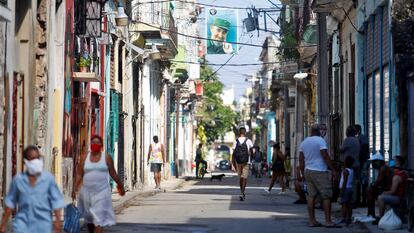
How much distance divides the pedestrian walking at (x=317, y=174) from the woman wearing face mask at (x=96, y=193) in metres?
4.92

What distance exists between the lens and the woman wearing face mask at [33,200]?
11664 mm

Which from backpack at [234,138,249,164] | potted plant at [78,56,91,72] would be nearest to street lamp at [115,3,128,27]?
potted plant at [78,56,91,72]

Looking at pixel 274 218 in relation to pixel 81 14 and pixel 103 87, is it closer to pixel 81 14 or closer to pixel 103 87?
pixel 81 14

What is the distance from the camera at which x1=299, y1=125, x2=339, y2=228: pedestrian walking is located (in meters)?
19.4

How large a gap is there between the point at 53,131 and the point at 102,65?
24.0 feet

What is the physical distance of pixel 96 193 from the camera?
15.4 meters

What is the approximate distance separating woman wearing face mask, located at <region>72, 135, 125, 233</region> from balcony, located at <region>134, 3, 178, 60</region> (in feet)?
73.3

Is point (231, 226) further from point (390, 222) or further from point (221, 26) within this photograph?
point (221, 26)

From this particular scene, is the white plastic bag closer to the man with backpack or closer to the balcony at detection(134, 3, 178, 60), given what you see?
the man with backpack

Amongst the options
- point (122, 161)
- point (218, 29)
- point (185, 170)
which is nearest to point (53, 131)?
point (122, 161)

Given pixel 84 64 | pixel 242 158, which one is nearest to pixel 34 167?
pixel 84 64

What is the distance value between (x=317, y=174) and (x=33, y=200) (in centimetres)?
853

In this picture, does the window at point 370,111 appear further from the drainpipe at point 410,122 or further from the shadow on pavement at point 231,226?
the shadow on pavement at point 231,226

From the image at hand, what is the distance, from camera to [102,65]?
31.3 m
